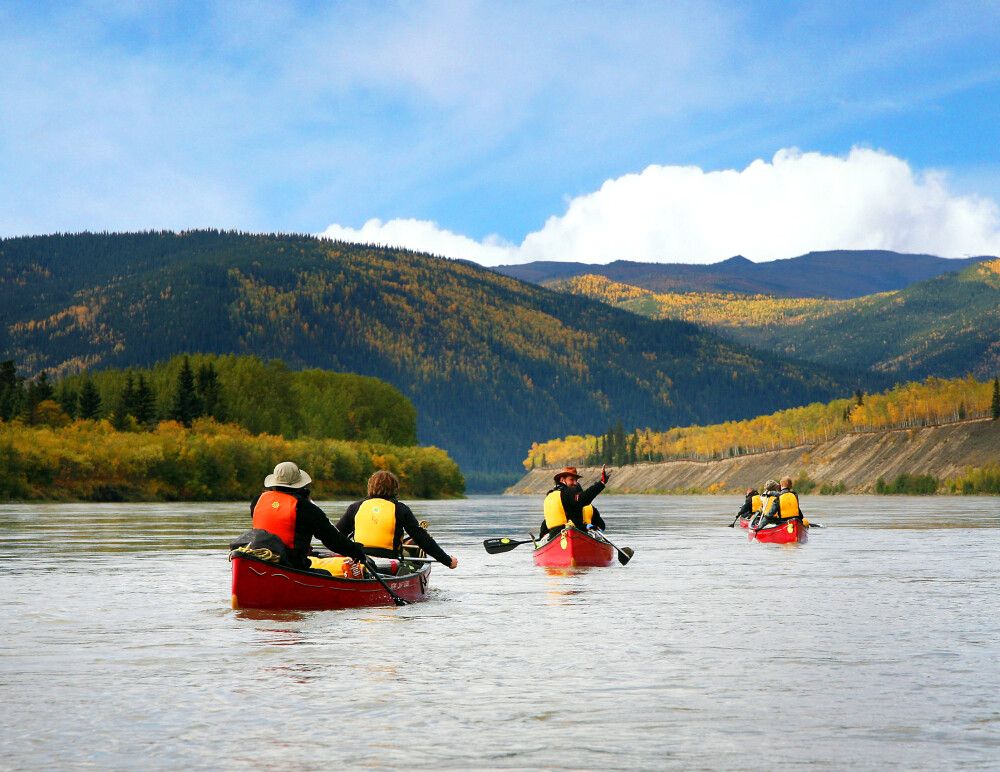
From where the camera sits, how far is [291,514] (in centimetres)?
2906

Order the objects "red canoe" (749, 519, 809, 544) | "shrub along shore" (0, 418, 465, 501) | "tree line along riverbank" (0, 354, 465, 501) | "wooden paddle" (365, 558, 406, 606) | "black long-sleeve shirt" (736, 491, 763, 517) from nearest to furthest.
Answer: "wooden paddle" (365, 558, 406, 606) < "red canoe" (749, 519, 809, 544) < "black long-sleeve shirt" (736, 491, 763, 517) < "shrub along shore" (0, 418, 465, 501) < "tree line along riverbank" (0, 354, 465, 501)

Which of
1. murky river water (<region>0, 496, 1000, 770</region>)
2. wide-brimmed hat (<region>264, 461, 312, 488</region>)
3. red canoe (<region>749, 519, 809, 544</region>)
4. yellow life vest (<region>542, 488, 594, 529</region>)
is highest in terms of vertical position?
wide-brimmed hat (<region>264, 461, 312, 488</region>)

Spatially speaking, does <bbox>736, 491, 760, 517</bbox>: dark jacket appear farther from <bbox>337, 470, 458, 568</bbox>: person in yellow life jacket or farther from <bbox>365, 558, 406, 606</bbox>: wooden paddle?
<bbox>365, 558, 406, 606</bbox>: wooden paddle

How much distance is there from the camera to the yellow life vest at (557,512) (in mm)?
47688

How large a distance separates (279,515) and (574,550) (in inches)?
782

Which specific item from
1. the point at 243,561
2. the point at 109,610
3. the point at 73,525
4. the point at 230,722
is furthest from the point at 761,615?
the point at 73,525

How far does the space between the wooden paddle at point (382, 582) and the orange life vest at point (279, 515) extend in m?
2.68

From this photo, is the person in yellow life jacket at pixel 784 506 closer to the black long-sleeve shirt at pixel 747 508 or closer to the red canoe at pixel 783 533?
the red canoe at pixel 783 533

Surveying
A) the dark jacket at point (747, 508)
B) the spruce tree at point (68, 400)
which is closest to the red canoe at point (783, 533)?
the dark jacket at point (747, 508)

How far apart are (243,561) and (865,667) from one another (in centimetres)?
1242

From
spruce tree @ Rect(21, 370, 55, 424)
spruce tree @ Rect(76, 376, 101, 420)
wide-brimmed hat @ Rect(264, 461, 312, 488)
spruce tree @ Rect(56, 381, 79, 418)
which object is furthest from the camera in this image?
spruce tree @ Rect(56, 381, 79, 418)

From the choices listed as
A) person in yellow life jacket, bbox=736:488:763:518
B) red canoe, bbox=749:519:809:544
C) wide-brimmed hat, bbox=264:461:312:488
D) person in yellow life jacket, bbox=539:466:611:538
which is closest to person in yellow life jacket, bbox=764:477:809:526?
red canoe, bbox=749:519:809:544

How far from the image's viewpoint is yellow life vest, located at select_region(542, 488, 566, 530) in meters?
47.7

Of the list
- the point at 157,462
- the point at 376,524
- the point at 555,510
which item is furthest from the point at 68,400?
the point at 376,524
